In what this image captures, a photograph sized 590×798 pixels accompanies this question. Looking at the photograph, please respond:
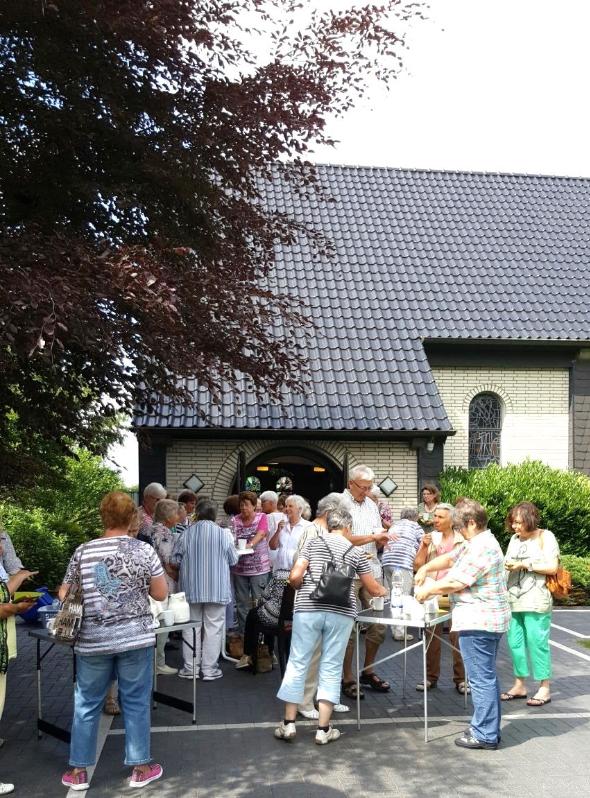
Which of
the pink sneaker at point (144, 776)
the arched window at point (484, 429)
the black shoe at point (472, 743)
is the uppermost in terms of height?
the arched window at point (484, 429)

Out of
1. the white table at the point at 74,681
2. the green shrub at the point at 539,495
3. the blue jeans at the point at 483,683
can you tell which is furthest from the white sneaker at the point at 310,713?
the green shrub at the point at 539,495

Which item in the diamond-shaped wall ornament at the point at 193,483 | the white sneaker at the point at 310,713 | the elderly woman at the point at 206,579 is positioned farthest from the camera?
the diamond-shaped wall ornament at the point at 193,483

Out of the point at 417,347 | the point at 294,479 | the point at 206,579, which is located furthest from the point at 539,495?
the point at 206,579

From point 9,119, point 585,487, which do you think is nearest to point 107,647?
point 9,119

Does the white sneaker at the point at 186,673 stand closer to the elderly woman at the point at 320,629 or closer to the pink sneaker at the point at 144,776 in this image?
the elderly woman at the point at 320,629

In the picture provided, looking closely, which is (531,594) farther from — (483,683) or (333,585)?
(333,585)

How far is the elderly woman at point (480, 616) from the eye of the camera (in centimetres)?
668

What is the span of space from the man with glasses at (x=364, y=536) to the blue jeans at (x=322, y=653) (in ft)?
4.12

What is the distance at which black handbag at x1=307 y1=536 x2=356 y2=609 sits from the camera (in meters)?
6.73

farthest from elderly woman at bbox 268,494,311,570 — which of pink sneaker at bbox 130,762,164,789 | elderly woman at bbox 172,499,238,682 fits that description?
pink sneaker at bbox 130,762,164,789

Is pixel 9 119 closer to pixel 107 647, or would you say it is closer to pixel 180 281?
pixel 180 281

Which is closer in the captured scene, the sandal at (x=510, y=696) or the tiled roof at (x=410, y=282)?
the sandal at (x=510, y=696)

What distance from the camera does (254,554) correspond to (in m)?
10.7

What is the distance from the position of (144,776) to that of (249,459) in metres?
11.0
